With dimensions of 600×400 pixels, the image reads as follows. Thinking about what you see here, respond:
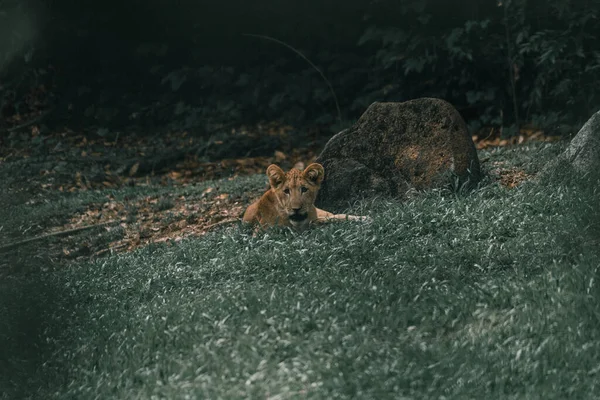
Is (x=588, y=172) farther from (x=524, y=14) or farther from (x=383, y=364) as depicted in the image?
(x=524, y=14)

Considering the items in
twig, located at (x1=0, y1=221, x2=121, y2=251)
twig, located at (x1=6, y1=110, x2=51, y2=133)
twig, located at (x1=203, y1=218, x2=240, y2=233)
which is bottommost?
twig, located at (x1=6, y1=110, x2=51, y2=133)

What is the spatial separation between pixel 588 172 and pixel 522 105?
6326 millimetres

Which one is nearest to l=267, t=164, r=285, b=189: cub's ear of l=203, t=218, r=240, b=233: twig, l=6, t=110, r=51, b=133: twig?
l=203, t=218, r=240, b=233: twig

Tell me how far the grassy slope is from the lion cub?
0.59 ft

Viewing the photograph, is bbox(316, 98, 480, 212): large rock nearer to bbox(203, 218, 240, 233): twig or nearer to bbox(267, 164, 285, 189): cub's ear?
bbox(203, 218, 240, 233): twig

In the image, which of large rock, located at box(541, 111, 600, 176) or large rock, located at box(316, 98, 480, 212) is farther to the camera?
large rock, located at box(316, 98, 480, 212)

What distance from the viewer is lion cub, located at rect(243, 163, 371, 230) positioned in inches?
292

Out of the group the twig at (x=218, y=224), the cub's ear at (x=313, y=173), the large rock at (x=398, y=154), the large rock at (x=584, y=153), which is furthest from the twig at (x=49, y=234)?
the large rock at (x=584, y=153)

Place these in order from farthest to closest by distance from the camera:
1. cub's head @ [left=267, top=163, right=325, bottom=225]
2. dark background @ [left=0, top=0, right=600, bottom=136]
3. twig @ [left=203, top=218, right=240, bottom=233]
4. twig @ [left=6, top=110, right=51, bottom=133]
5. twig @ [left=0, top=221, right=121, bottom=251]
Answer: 1. twig @ [left=6, top=110, right=51, bottom=133]
2. dark background @ [left=0, top=0, right=600, bottom=136]
3. twig @ [left=0, top=221, right=121, bottom=251]
4. twig @ [left=203, top=218, right=240, bottom=233]
5. cub's head @ [left=267, top=163, right=325, bottom=225]

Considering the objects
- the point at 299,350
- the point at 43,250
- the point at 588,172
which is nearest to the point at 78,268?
the point at 43,250

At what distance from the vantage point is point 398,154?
8867 mm

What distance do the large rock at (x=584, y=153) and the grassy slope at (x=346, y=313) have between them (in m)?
0.26

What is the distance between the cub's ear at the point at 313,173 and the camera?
24.9 ft

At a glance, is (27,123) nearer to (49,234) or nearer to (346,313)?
(49,234)
